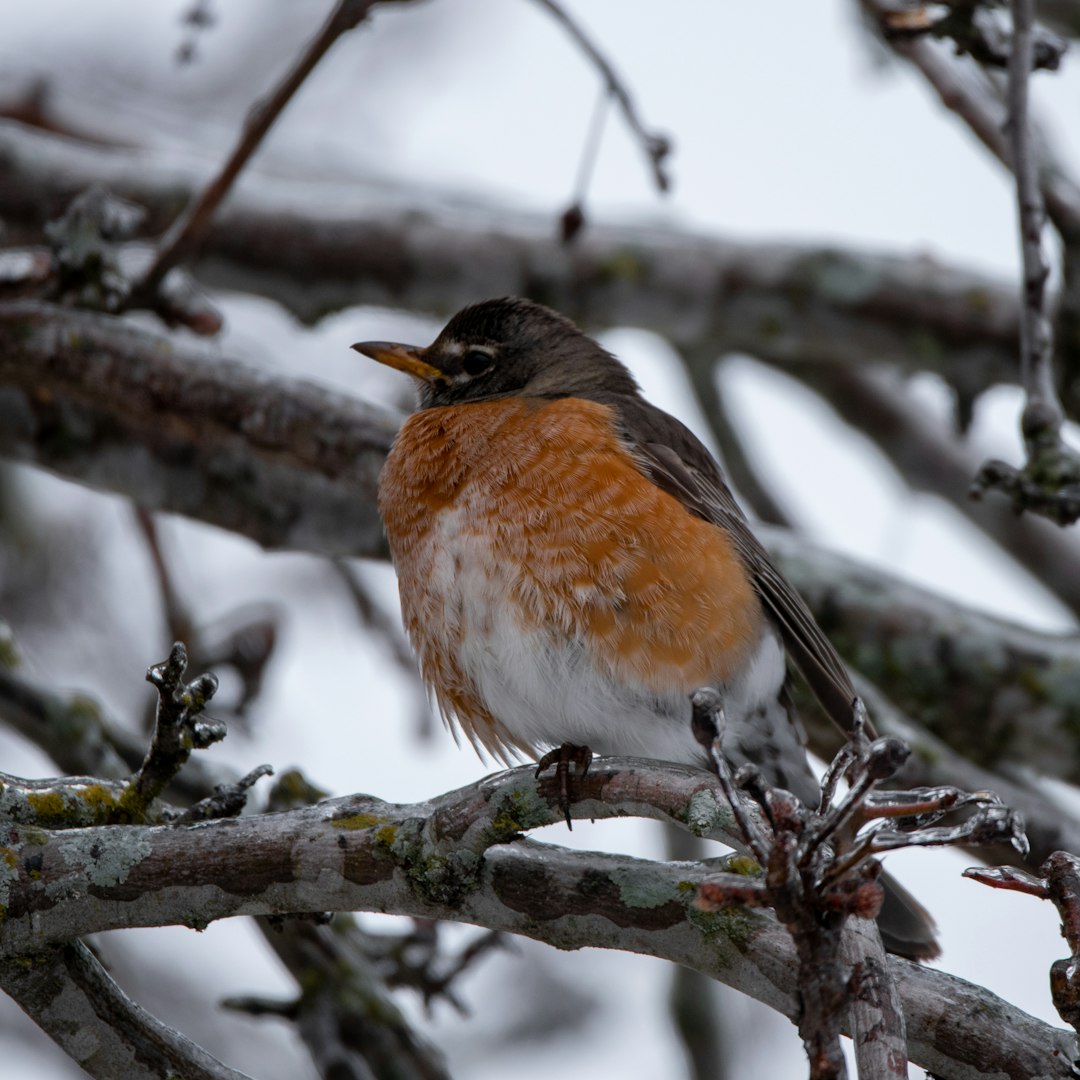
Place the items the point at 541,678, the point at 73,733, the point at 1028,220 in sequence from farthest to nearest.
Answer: the point at 1028,220
the point at 73,733
the point at 541,678

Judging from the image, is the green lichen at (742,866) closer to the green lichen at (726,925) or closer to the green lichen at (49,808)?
the green lichen at (726,925)

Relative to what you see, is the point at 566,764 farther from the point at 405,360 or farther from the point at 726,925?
the point at 405,360

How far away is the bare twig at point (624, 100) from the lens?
3880mm

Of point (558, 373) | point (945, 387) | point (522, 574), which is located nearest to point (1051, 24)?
point (945, 387)

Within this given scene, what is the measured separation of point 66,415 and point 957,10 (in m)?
2.91

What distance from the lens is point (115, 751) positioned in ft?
11.7

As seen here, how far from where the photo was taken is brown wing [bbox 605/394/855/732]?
142 inches

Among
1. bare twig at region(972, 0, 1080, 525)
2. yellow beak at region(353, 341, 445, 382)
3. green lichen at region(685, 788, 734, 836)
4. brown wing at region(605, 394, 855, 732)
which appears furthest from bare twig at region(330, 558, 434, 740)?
green lichen at region(685, 788, 734, 836)

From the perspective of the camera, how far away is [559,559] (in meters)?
3.36

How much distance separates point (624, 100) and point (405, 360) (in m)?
1.09

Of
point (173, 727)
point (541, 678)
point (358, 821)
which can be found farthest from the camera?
point (541, 678)

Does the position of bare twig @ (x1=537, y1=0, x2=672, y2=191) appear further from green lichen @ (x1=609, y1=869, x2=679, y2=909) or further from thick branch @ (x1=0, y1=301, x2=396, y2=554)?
green lichen @ (x1=609, y1=869, x2=679, y2=909)

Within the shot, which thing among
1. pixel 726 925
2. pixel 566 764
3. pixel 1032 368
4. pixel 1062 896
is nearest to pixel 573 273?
pixel 1032 368

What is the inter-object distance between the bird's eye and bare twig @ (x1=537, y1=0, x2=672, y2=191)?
0.78m
